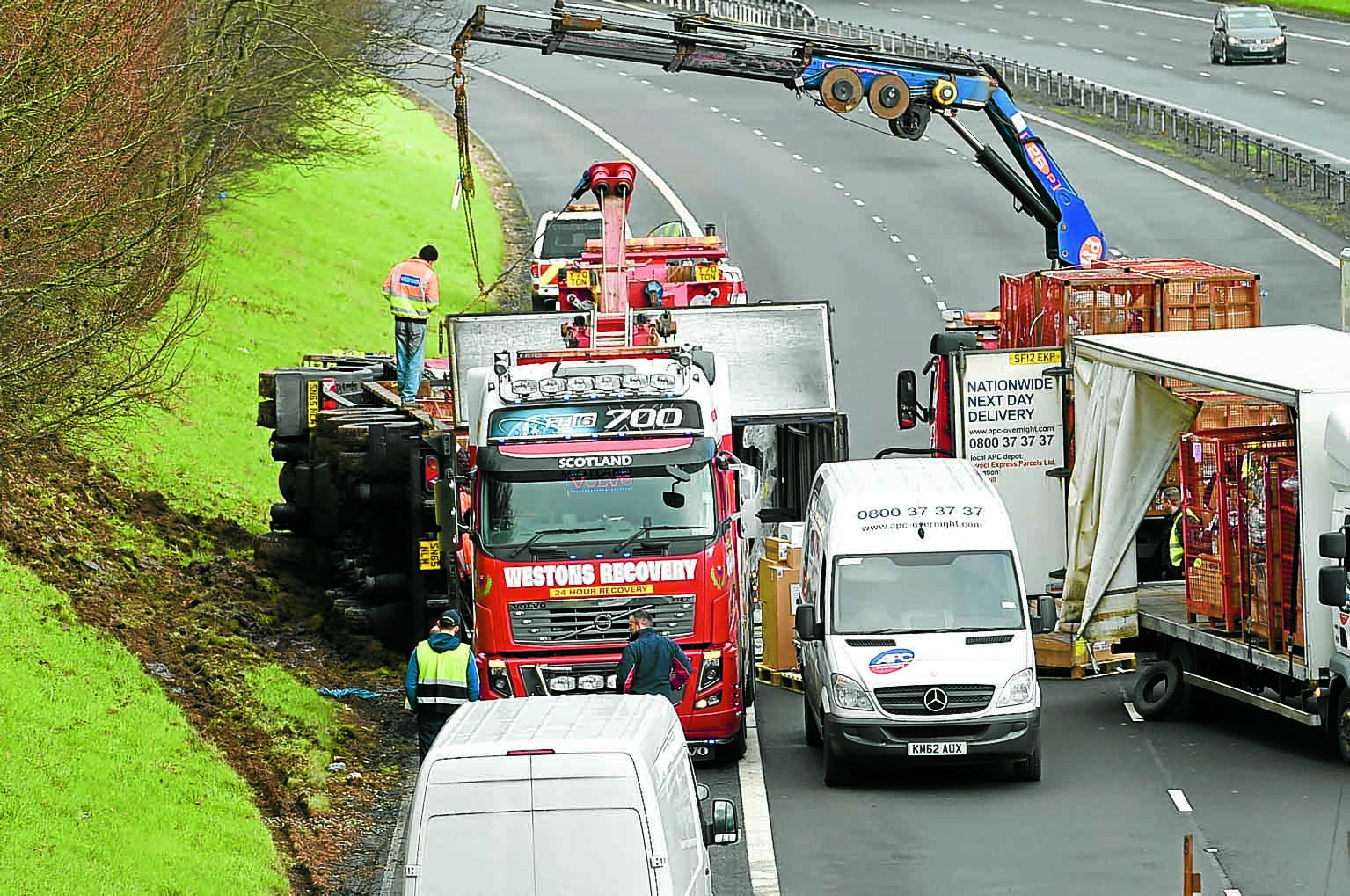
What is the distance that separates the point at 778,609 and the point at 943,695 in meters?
4.66

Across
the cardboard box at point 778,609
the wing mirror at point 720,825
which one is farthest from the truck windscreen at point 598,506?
the wing mirror at point 720,825

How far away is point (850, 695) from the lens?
18.0 metres

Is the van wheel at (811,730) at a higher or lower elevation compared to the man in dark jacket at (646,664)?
lower

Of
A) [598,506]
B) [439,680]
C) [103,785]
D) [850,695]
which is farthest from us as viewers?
[598,506]

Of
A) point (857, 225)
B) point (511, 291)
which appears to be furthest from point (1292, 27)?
point (511, 291)

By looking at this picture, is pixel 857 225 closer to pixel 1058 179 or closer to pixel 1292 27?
pixel 1058 179

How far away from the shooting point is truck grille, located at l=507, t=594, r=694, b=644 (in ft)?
61.0

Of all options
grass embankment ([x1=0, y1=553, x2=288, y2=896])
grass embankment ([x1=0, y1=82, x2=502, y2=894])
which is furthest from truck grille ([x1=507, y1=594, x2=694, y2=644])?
grass embankment ([x1=0, y1=553, x2=288, y2=896])

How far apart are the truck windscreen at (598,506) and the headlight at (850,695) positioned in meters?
1.77

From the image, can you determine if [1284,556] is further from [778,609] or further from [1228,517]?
[778,609]

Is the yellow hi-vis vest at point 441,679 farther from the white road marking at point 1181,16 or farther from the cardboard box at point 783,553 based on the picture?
the white road marking at point 1181,16

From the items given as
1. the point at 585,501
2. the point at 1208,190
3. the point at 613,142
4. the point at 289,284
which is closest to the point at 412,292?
the point at 585,501

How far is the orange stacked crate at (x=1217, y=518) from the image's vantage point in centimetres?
1911

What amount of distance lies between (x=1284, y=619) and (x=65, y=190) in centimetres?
1064
